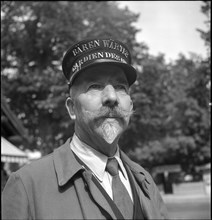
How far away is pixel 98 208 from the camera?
1.47m

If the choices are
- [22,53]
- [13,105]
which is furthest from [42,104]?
[22,53]

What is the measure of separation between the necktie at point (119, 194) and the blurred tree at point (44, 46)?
18283 millimetres

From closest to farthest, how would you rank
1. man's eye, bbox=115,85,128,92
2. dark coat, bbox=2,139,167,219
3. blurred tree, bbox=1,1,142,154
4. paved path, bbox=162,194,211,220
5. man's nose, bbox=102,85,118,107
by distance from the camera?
dark coat, bbox=2,139,167,219
man's nose, bbox=102,85,118,107
man's eye, bbox=115,85,128,92
paved path, bbox=162,194,211,220
blurred tree, bbox=1,1,142,154

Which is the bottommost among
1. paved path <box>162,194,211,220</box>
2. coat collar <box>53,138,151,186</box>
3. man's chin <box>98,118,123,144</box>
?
paved path <box>162,194,211,220</box>

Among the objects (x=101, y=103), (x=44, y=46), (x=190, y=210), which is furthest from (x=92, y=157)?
(x=44, y=46)

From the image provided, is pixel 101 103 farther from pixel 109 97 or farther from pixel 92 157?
pixel 92 157

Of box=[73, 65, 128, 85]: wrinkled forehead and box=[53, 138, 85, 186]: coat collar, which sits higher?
box=[73, 65, 128, 85]: wrinkled forehead

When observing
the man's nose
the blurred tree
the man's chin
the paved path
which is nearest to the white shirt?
the man's chin

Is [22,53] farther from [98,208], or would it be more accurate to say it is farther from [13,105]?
[98,208]

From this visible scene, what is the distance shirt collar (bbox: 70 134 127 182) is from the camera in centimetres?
160

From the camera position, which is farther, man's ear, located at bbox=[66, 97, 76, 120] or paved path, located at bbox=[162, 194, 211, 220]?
paved path, located at bbox=[162, 194, 211, 220]

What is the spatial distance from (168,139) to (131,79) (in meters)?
31.3

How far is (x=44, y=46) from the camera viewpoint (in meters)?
22.3

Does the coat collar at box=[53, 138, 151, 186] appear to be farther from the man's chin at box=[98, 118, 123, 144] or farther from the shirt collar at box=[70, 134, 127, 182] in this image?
the man's chin at box=[98, 118, 123, 144]
